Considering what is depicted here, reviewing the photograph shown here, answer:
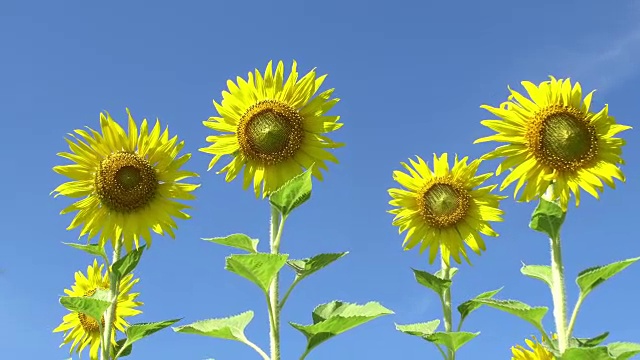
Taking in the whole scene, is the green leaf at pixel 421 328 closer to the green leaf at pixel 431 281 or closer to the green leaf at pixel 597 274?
the green leaf at pixel 431 281

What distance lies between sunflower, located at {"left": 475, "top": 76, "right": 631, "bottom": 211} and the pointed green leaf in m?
1.63

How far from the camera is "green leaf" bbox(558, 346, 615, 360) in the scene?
5.17m

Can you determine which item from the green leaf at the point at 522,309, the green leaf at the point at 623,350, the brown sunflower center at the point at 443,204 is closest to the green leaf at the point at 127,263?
the green leaf at the point at 522,309

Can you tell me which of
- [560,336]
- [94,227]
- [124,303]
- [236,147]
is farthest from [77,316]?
[560,336]

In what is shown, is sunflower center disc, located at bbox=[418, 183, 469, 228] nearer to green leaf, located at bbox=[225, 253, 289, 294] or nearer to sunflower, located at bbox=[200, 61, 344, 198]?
sunflower, located at bbox=[200, 61, 344, 198]

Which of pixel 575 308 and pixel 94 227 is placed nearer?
pixel 575 308

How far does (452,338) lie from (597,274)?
4.57 feet

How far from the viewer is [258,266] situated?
5027 millimetres

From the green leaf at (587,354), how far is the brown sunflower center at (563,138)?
2.47 m

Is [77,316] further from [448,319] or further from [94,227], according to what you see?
[448,319]

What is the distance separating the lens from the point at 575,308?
19.5 ft

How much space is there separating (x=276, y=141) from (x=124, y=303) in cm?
340

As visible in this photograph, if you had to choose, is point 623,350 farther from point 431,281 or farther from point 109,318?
point 109,318

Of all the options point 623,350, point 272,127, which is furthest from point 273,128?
point 623,350
